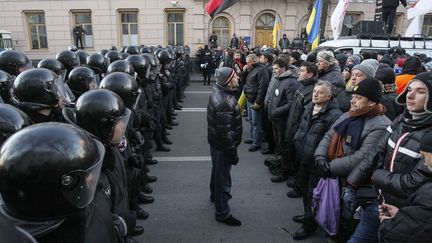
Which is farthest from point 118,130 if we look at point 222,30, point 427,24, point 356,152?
point 427,24

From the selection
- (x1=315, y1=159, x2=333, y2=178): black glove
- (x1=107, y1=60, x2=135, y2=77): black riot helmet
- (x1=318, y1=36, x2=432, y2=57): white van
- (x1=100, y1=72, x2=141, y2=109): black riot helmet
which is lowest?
(x1=315, y1=159, x2=333, y2=178): black glove

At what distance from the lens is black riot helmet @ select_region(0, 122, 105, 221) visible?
51.6 inches

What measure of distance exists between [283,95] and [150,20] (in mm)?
19702

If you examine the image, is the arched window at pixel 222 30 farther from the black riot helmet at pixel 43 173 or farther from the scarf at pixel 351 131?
the black riot helmet at pixel 43 173

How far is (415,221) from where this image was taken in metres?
1.92

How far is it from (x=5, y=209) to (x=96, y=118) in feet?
3.40

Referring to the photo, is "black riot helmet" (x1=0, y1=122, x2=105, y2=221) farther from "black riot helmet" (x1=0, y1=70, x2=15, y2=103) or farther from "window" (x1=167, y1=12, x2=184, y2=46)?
"window" (x1=167, y1=12, x2=184, y2=46)

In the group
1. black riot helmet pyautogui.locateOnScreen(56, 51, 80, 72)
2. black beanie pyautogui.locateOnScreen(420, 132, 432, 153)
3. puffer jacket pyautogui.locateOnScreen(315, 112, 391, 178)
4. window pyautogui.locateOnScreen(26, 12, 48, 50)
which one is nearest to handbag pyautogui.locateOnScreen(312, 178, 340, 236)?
puffer jacket pyautogui.locateOnScreen(315, 112, 391, 178)

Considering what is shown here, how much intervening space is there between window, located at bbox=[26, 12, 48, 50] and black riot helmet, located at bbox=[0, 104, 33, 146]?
24.9 m

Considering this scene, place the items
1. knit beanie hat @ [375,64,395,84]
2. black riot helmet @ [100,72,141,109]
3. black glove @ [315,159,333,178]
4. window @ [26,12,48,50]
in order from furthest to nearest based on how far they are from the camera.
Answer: window @ [26,12,48,50] < knit beanie hat @ [375,64,395,84] < black riot helmet @ [100,72,141,109] < black glove @ [315,159,333,178]

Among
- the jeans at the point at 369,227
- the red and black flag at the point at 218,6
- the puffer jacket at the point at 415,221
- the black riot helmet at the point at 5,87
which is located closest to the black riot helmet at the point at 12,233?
the puffer jacket at the point at 415,221

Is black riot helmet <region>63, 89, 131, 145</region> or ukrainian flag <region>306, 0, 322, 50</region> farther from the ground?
ukrainian flag <region>306, 0, 322, 50</region>

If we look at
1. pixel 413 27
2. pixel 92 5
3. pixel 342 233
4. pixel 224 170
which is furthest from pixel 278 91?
pixel 92 5

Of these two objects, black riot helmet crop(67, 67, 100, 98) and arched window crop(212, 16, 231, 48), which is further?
arched window crop(212, 16, 231, 48)
